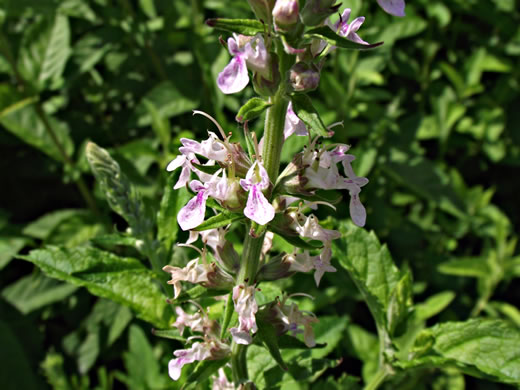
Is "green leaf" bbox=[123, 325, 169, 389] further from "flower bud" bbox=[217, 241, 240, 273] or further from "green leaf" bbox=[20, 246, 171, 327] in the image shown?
"flower bud" bbox=[217, 241, 240, 273]

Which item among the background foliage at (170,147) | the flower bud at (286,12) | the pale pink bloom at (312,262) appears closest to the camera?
the flower bud at (286,12)

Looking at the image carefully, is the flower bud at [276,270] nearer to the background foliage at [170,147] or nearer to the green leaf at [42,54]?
the background foliage at [170,147]

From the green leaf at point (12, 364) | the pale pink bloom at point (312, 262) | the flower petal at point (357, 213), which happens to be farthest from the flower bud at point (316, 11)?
the green leaf at point (12, 364)

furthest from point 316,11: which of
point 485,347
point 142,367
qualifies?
point 142,367

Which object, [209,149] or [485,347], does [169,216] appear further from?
[485,347]

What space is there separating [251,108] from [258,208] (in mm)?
241

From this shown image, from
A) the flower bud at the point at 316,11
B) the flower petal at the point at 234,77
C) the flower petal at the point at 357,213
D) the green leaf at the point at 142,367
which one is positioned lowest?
the green leaf at the point at 142,367

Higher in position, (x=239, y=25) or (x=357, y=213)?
(x=239, y=25)

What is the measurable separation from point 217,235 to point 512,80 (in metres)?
3.57

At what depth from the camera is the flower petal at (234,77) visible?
1.15 metres

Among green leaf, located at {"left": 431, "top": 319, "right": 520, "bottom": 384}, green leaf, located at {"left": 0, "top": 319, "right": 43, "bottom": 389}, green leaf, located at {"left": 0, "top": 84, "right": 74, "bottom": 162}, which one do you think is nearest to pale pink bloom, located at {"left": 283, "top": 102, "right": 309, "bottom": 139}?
→ green leaf, located at {"left": 431, "top": 319, "right": 520, "bottom": 384}

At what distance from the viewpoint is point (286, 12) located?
1.09 meters

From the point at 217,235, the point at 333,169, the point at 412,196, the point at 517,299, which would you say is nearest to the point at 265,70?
the point at 333,169

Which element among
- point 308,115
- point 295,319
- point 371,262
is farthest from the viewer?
point 371,262
